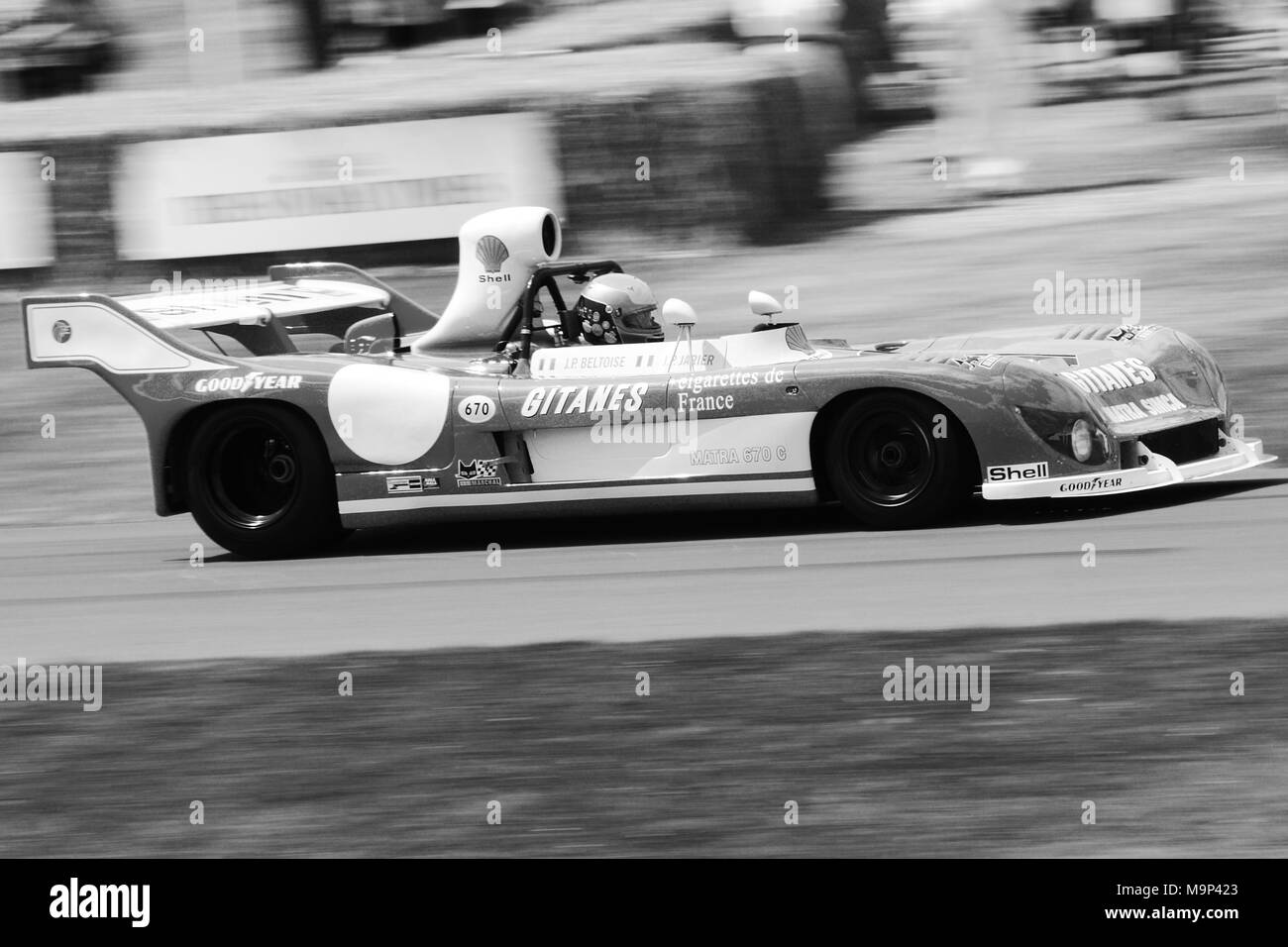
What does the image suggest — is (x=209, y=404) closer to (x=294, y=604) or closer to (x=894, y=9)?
(x=294, y=604)

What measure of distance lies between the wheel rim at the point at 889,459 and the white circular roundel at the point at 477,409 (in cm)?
172

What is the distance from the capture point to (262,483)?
9367 millimetres

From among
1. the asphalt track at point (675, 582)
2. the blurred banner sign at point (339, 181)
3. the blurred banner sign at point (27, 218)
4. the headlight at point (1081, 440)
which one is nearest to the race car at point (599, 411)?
the headlight at point (1081, 440)

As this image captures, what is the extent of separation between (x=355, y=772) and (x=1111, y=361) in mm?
4374

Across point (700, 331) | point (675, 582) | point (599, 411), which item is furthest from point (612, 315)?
point (700, 331)

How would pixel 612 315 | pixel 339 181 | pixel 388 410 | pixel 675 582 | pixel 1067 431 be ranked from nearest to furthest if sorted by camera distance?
pixel 675 582 → pixel 1067 431 → pixel 388 410 → pixel 612 315 → pixel 339 181

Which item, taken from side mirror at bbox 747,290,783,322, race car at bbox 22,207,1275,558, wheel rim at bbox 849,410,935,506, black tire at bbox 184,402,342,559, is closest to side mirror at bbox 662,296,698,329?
race car at bbox 22,207,1275,558

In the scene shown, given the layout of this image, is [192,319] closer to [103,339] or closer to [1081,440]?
[103,339]

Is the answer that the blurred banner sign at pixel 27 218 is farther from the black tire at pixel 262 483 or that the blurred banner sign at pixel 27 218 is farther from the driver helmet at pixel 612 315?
the driver helmet at pixel 612 315

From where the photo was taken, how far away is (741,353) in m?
8.68

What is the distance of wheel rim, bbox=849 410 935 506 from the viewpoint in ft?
26.8

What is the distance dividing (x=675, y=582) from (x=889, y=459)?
→ 123 centimetres

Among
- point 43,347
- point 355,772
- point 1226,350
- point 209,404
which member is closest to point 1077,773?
point 355,772

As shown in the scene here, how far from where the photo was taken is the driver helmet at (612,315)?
9.16 metres
